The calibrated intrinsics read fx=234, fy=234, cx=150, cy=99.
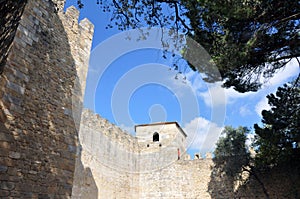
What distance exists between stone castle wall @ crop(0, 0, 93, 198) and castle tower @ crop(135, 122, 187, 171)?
893 cm

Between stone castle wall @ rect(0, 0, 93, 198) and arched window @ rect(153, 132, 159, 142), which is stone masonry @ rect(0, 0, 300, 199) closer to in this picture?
stone castle wall @ rect(0, 0, 93, 198)

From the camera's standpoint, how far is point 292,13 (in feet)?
14.0

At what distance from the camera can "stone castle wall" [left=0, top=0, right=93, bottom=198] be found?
351cm

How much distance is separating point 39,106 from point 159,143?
407 inches

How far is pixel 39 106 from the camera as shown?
4078 millimetres

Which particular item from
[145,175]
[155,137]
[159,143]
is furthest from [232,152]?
[155,137]

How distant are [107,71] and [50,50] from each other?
Result: 2.40m

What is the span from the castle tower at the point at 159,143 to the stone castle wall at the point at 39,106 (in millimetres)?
8935

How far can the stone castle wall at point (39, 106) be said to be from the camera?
11.5 feet

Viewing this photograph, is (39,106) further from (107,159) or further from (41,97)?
(107,159)

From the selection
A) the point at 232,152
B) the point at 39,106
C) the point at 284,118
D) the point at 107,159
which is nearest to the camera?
the point at 39,106

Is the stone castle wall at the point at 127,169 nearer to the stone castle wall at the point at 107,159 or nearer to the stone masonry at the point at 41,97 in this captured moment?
the stone castle wall at the point at 107,159

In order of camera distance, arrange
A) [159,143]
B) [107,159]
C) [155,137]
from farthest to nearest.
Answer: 1. [155,137]
2. [159,143]
3. [107,159]

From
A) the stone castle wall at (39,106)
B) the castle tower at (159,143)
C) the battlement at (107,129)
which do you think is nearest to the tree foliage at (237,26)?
the stone castle wall at (39,106)
